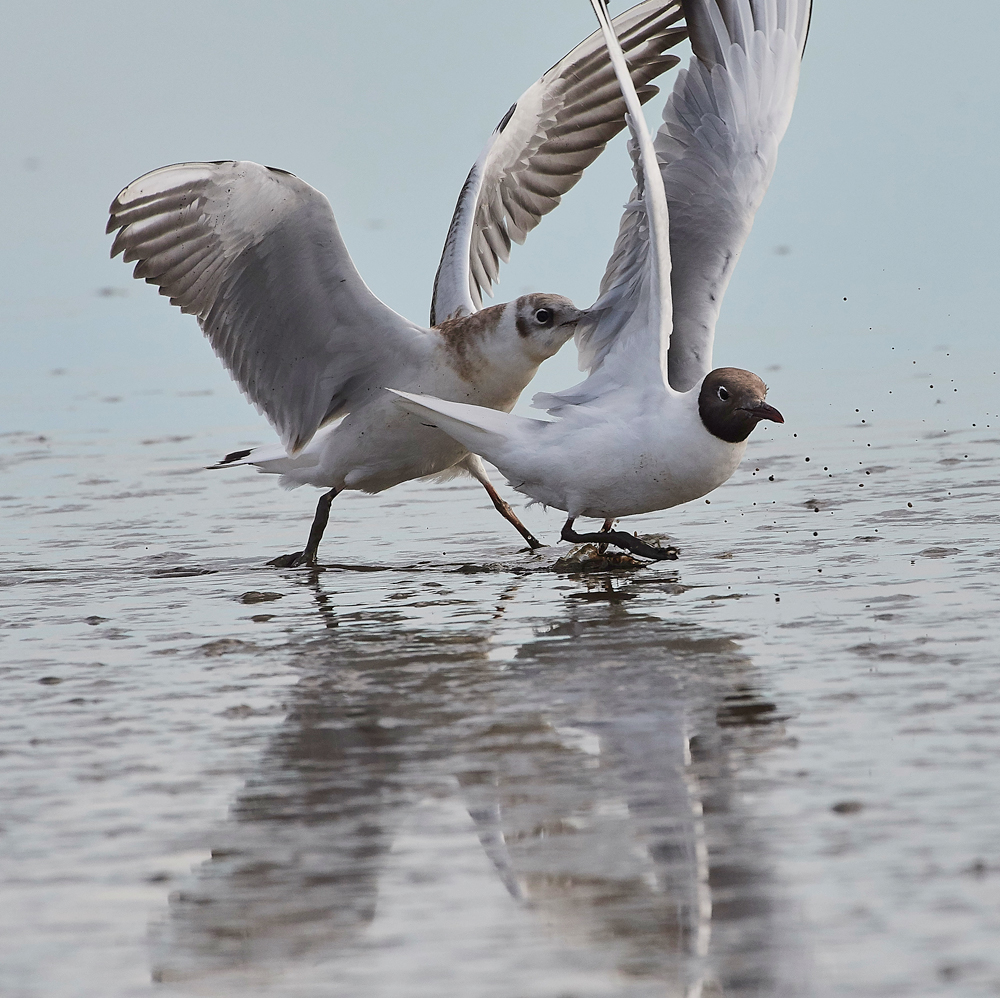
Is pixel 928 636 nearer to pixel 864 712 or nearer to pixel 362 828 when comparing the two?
pixel 864 712

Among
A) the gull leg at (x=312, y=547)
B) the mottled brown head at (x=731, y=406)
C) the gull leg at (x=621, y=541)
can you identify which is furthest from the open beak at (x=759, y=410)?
the gull leg at (x=312, y=547)

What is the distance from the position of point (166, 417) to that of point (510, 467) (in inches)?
233

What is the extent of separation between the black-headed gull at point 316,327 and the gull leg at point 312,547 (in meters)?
0.01

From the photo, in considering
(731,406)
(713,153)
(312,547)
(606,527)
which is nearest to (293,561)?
(312,547)

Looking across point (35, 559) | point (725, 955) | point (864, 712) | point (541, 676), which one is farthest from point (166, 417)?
point (725, 955)

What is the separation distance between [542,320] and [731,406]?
4.49ft

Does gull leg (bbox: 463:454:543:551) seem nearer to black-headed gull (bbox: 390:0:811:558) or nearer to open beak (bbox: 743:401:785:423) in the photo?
black-headed gull (bbox: 390:0:811:558)

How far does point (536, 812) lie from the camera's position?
12.8 ft

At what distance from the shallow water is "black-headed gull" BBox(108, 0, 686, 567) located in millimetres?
512

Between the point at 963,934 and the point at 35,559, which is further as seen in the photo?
the point at 35,559

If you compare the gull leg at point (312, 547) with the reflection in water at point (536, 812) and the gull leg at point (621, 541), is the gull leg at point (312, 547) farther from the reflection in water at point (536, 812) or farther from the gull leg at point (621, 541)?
the reflection in water at point (536, 812)

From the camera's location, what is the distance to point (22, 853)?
3.79 m

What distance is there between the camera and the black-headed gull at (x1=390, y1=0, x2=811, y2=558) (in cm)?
670

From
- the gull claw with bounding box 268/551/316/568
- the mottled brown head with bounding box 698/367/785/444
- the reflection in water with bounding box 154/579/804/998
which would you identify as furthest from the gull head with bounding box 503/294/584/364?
A: the reflection in water with bounding box 154/579/804/998
